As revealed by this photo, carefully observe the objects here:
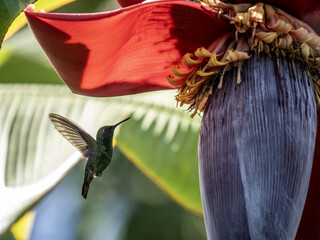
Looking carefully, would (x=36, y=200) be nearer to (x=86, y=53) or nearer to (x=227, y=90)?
(x=86, y=53)

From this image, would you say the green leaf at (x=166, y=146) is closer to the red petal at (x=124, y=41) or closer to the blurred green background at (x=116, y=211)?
the blurred green background at (x=116, y=211)

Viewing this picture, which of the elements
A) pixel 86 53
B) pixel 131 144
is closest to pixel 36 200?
pixel 131 144

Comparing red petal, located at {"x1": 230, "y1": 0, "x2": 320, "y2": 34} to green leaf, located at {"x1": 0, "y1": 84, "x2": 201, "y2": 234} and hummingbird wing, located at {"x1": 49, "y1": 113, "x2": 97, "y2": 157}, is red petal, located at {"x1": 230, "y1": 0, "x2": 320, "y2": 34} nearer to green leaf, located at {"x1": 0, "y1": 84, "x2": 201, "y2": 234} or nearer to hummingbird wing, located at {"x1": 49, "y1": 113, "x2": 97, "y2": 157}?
hummingbird wing, located at {"x1": 49, "y1": 113, "x2": 97, "y2": 157}

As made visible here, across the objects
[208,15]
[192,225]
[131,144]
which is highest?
[208,15]

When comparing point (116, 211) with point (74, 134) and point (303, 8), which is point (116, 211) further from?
point (303, 8)

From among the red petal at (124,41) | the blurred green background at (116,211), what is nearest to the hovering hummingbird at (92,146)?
the red petal at (124,41)

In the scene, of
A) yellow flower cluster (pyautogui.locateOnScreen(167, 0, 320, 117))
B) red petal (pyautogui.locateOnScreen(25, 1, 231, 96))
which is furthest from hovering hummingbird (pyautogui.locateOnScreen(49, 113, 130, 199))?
yellow flower cluster (pyautogui.locateOnScreen(167, 0, 320, 117))
